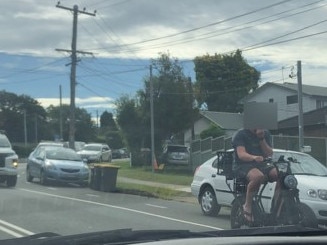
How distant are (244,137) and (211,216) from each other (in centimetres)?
342

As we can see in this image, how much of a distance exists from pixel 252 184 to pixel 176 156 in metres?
23.5

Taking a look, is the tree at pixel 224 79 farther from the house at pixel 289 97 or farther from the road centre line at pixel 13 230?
the road centre line at pixel 13 230

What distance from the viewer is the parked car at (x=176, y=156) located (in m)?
32.6

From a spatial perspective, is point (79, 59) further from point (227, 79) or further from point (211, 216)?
point (227, 79)

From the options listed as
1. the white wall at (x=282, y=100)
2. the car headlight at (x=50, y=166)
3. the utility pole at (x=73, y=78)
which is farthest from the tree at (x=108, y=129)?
the car headlight at (x=50, y=166)

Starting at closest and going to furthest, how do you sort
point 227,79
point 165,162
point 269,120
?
point 269,120 → point 165,162 → point 227,79

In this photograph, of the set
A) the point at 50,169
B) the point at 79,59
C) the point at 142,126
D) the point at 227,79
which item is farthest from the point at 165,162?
the point at 227,79

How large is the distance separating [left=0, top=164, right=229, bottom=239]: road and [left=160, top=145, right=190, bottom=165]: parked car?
1473cm

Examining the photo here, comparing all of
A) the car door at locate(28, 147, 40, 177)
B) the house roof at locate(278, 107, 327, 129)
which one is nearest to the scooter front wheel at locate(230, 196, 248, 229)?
the car door at locate(28, 147, 40, 177)

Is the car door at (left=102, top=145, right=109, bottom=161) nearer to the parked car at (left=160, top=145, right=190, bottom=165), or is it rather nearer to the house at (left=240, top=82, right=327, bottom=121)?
the parked car at (left=160, top=145, right=190, bottom=165)

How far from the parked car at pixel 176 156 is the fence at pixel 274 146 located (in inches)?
35.5

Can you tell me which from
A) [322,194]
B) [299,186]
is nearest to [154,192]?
[299,186]

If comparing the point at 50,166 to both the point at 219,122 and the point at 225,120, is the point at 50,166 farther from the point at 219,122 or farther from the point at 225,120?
the point at 225,120

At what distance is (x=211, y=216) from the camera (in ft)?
41.4
